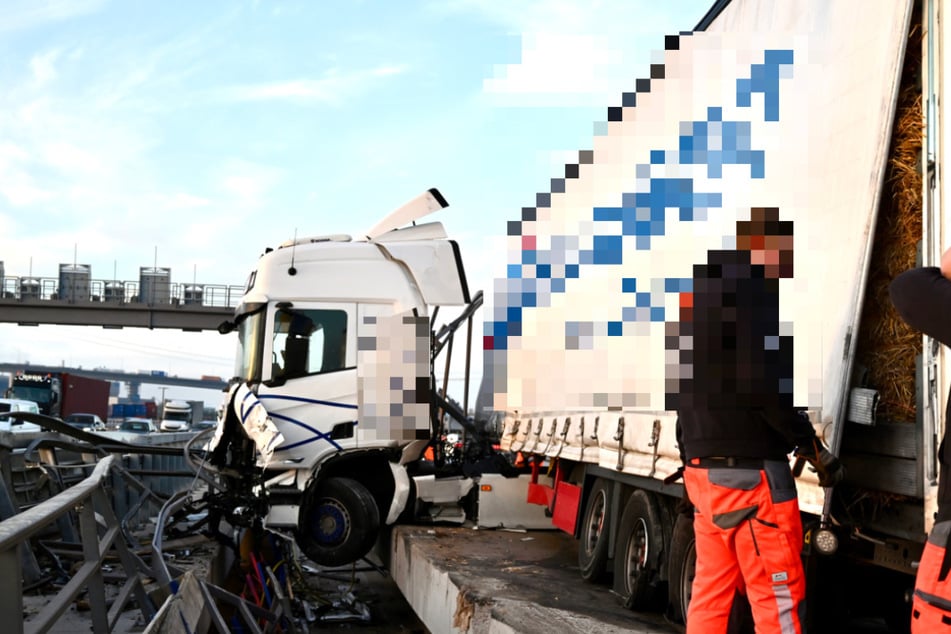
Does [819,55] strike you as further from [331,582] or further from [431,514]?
[331,582]

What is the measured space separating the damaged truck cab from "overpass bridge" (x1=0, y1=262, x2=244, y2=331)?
3939 cm

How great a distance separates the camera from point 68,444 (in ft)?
30.2

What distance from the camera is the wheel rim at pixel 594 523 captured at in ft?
26.0

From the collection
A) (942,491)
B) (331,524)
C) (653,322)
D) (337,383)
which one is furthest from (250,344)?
(942,491)

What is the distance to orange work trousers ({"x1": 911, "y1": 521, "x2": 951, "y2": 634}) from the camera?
2.51 meters

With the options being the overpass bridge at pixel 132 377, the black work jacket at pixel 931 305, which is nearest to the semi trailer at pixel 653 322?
the black work jacket at pixel 931 305

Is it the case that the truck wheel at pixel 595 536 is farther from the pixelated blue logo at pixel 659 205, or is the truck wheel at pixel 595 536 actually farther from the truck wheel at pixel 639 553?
the pixelated blue logo at pixel 659 205

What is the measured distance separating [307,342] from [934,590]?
26.0 feet

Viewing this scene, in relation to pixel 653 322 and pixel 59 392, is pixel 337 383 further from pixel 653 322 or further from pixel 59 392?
pixel 59 392

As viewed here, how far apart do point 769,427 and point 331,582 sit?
8.67m

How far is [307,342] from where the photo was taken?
992 centimetres

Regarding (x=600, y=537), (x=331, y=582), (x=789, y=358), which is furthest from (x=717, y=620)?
(x=331, y=582)

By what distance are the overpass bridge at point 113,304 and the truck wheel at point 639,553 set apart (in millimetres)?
43167

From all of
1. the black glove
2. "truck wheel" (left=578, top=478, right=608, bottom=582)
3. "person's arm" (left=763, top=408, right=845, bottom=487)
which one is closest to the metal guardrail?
"person's arm" (left=763, top=408, right=845, bottom=487)
